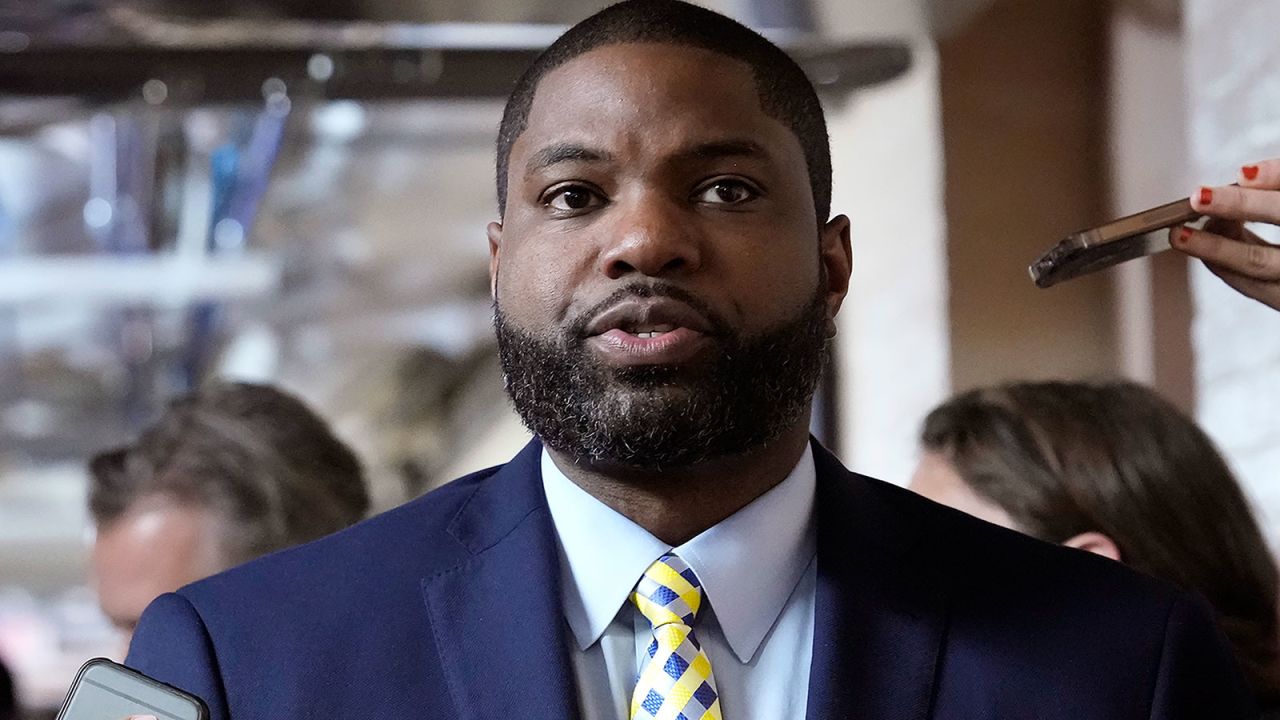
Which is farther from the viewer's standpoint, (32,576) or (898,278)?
(32,576)

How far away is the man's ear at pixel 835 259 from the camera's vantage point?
1221 millimetres

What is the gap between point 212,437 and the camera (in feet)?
6.46

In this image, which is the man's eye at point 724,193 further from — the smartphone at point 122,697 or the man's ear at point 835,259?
the smartphone at point 122,697

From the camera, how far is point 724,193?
1.10 metres

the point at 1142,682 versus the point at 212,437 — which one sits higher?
the point at 212,437

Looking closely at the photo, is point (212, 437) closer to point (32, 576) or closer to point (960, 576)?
point (960, 576)

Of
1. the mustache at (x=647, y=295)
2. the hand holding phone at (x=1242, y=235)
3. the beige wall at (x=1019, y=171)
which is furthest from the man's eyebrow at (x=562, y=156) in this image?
the beige wall at (x=1019, y=171)

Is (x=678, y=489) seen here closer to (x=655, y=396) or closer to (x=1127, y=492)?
(x=655, y=396)

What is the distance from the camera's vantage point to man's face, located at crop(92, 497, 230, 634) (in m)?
1.83

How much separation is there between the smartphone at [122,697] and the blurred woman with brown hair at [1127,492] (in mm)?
925

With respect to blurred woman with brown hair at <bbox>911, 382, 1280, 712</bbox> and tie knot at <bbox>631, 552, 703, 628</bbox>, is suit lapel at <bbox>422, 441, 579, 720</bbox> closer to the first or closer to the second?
tie knot at <bbox>631, 552, 703, 628</bbox>

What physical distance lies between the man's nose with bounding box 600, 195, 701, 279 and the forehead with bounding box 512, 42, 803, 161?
5cm

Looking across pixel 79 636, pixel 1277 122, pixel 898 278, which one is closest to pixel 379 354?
pixel 79 636

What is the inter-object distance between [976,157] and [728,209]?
2.19 metres
